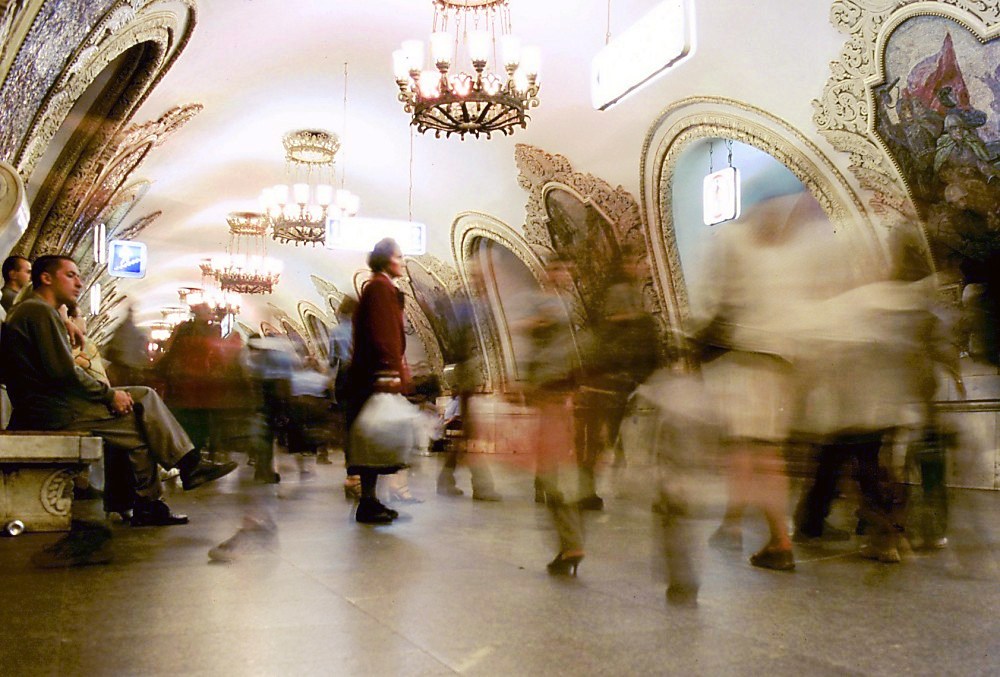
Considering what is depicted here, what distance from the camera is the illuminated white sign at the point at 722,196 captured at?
35.0 feet

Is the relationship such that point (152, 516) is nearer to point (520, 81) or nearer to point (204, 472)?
point (204, 472)

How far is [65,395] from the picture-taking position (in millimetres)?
4340

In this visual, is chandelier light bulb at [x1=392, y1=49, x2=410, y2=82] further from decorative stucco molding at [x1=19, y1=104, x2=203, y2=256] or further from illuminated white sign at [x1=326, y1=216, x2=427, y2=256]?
illuminated white sign at [x1=326, y1=216, x2=427, y2=256]

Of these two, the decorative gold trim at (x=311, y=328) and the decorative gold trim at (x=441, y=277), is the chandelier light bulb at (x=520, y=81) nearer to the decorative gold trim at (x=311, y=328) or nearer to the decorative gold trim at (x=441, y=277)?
the decorative gold trim at (x=441, y=277)

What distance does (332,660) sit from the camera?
217 cm

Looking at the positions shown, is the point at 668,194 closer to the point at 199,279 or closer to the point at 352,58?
the point at 352,58

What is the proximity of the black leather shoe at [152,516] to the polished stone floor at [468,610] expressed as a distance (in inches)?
13.0

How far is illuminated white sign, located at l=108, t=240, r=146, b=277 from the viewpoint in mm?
15836

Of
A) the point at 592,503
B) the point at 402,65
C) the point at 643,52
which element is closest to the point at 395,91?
the point at 402,65

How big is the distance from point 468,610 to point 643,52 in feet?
17.0

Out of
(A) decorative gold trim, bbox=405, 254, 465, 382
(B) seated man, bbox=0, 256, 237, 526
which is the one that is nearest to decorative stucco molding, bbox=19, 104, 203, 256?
(A) decorative gold trim, bbox=405, 254, 465, 382

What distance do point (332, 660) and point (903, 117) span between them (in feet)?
27.5

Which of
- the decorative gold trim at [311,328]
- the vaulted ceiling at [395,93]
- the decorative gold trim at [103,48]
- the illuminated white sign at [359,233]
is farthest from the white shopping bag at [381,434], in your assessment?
the decorative gold trim at [311,328]

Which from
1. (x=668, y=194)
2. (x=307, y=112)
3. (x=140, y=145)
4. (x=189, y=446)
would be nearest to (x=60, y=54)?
(x=189, y=446)
